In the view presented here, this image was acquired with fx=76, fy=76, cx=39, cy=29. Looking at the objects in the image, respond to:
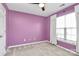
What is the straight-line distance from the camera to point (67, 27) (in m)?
3.76

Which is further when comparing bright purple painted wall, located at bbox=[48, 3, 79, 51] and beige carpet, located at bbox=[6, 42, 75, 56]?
bright purple painted wall, located at bbox=[48, 3, 79, 51]

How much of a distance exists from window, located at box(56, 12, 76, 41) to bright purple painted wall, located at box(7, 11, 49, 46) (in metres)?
1.38

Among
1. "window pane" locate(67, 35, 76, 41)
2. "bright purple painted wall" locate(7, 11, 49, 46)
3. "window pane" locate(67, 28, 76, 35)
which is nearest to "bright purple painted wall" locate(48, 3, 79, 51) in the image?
"window pane" locate(67, 35, 76, 41)

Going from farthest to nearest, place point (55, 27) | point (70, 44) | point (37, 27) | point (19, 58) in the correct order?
point (37, 27)
point (55, 27)
point (70, 44)
point (19, 58)

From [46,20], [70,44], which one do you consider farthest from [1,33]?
[46,20]

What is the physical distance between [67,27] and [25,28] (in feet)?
7.82

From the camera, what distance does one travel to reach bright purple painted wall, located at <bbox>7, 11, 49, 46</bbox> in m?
3.92

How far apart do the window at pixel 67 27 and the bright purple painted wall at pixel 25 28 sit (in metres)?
1.38

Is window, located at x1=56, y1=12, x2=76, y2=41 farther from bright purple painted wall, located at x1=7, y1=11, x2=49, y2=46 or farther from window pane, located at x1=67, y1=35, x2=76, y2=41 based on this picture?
bright purple painted wall, located at x1=7, y1=11, x2=49, y2=46

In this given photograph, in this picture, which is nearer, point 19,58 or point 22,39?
point 19,58

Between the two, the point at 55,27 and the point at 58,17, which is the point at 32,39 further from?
the point at 58,17

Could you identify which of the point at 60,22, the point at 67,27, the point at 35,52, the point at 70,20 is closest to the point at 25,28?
the point at 35,52

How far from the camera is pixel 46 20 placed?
19.0 feet

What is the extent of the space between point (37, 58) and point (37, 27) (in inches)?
185
